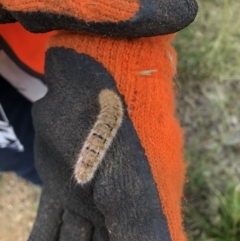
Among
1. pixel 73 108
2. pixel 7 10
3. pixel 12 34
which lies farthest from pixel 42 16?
pixel 12 34

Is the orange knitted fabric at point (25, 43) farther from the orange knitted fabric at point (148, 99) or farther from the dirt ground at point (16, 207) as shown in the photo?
the dirt ground at point (16, 207)

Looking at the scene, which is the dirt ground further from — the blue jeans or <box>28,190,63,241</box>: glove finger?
<box>28,190,63,241</box>: glove finger

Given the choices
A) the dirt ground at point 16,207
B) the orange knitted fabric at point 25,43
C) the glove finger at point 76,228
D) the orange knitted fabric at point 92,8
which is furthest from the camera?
the dirt ground at point 16,207

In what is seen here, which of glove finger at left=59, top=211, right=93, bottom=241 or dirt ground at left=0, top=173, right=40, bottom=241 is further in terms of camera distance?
dirt ground at left=0, top=173, right=40, bottom=241

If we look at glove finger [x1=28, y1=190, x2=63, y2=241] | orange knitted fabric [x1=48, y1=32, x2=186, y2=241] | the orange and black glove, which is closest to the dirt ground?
glove finger [x1=28, y1=190, x2=63, y2=241]

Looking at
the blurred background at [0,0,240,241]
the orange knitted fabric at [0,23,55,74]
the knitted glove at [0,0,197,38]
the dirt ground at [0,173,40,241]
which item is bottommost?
the dirt ground at [0,173,40,241]

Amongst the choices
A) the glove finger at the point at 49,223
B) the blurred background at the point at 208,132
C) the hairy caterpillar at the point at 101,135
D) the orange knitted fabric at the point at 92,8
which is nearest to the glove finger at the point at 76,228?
the glove finger at the point at 49,223

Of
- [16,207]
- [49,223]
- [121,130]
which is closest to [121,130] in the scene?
[121,130]
